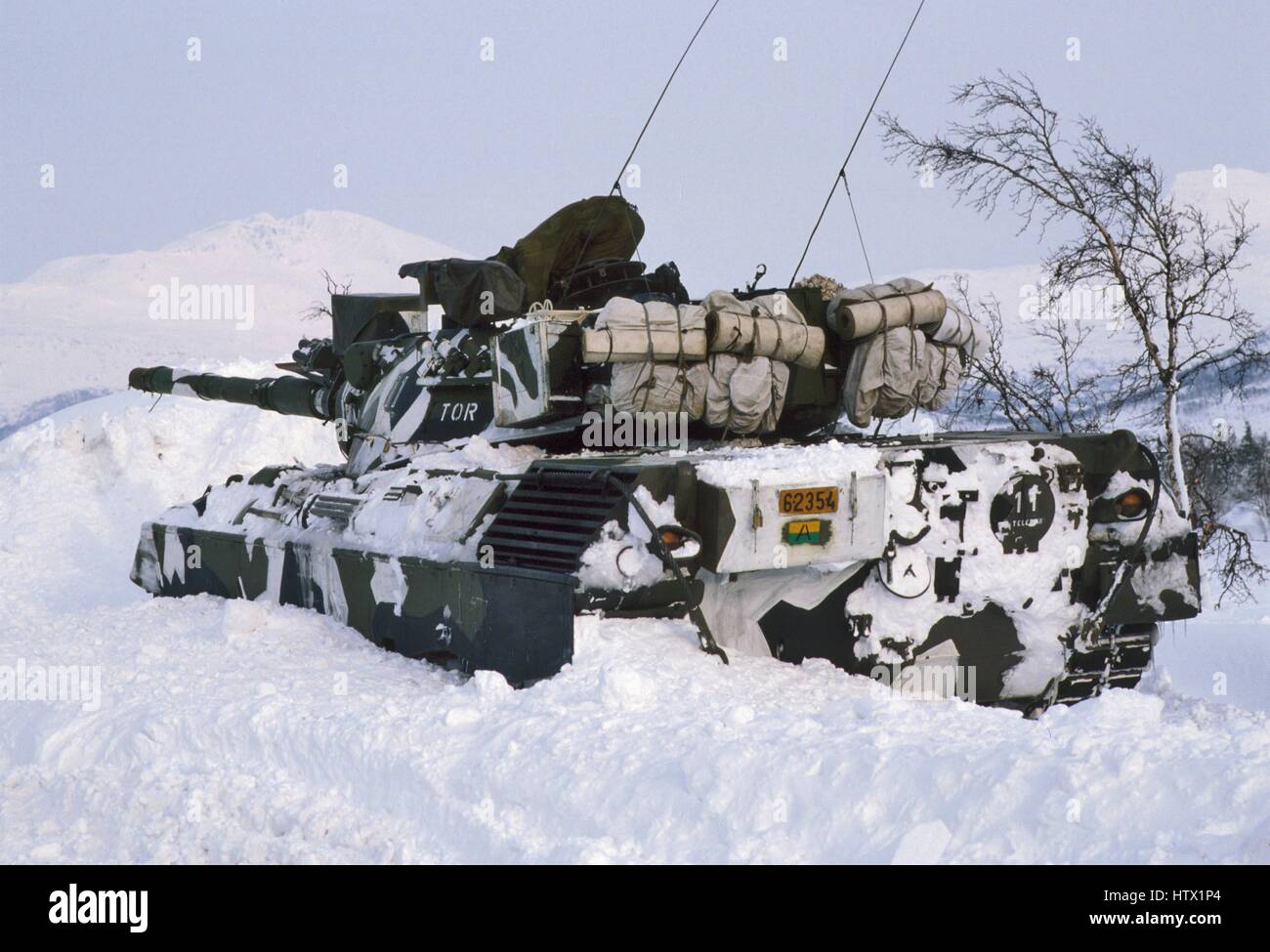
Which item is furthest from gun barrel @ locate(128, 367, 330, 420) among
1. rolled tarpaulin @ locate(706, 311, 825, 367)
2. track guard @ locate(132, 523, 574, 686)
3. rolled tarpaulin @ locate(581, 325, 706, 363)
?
rolled tarpaulin @ locate(706, 311, 825, 367)

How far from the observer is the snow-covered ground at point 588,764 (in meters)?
4.09

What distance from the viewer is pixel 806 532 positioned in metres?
6.25

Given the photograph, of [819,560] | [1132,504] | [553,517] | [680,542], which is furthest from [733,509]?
[1132,504]

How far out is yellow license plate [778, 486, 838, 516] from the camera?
6.18 meters

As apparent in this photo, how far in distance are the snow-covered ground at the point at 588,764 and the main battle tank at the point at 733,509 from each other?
273 mm

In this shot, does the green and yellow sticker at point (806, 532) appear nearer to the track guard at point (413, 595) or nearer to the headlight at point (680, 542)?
the headlight at point (680, 542)

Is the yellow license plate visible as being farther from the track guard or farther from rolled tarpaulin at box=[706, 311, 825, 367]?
rolled tarpaulin at box=[706, 311, 825, 367]

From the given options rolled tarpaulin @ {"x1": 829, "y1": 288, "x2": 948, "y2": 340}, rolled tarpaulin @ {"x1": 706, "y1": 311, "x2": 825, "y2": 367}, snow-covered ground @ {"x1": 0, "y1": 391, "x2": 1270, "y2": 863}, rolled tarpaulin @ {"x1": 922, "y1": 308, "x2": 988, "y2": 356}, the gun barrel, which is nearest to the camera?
snow-covered ground @ {"x1": 0, "y1": 391, "x2": 1270, "y2": 863}

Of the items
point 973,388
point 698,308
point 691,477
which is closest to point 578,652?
point 691,477

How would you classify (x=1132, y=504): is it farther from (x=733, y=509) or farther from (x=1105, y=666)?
(x=733, y=509)

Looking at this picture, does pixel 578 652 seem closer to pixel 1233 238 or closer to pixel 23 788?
pixel 23 788

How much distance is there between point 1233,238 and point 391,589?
7106 mm

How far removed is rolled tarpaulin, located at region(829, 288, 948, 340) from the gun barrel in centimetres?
Answer: 390
